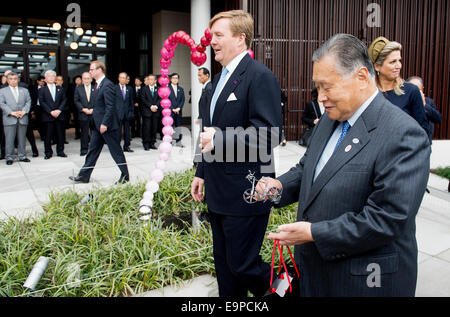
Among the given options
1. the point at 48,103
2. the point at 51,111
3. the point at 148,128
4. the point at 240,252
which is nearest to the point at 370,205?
the point at 240,252

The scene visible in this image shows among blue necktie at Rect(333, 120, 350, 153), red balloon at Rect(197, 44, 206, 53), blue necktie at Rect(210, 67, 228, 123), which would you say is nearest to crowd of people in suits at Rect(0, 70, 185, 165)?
red balloon at Rect(197, 44, 206, 53)

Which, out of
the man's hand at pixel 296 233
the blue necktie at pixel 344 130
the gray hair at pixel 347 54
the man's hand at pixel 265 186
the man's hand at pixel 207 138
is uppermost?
the gray hair at pixel 347 54

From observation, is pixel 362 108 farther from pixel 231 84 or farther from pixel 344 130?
pixel 231 84

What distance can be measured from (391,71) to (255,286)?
2119 millimetres

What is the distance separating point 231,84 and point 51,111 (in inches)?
318

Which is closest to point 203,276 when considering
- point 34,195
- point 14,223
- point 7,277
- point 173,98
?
point 7,277

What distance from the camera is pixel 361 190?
145 centimetres

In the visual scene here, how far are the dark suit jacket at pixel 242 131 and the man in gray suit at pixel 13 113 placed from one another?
7509 mm

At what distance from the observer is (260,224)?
2.51 metres

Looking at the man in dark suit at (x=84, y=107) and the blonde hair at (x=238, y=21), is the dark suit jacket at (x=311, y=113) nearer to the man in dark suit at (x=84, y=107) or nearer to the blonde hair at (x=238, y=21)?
the man in dark suit at (x=84, y=107)

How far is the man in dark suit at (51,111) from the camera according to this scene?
368 inches

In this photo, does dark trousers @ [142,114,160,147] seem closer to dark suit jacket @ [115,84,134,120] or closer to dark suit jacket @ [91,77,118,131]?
dark suit jacket @ [115,84,134,120]

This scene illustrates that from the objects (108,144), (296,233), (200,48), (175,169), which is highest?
(200,48)

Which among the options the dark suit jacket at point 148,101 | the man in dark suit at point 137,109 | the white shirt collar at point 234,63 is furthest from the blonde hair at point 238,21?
the man in dark suit at point 137,109
